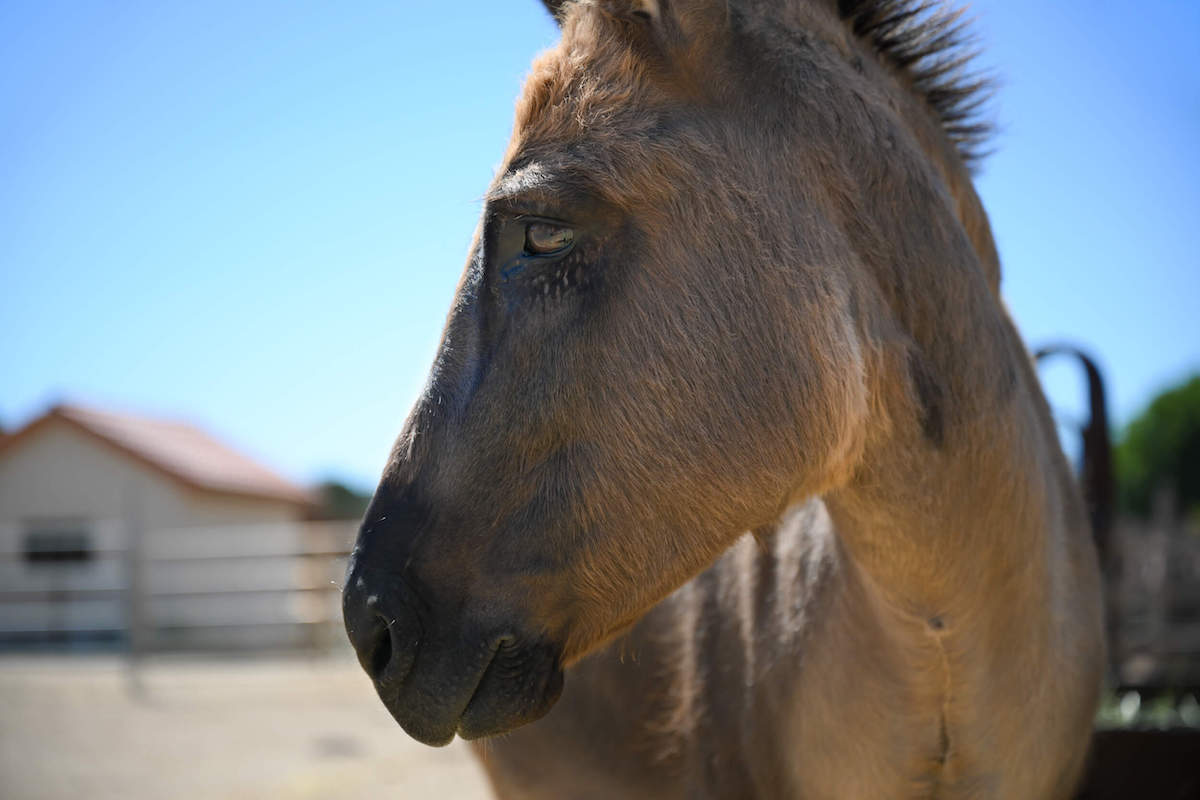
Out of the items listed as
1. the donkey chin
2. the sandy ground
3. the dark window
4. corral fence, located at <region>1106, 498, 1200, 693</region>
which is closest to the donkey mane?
the donkey chin

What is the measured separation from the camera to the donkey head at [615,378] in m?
1.45

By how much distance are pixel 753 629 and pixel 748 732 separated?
0.75 feet

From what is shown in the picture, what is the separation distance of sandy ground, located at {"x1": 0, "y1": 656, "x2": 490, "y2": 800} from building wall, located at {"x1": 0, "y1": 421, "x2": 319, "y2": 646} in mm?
2514

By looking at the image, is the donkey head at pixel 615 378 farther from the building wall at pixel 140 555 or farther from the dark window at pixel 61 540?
the dark window at pixel 61 540

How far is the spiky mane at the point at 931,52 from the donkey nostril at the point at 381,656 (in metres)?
1.48

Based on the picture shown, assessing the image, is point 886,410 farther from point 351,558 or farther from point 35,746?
point 35,746

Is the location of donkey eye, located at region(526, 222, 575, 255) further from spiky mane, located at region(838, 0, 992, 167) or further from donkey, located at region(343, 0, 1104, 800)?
spiky mane, located at region(838, 0, 992, 167)

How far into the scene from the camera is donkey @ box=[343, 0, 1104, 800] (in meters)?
1.47

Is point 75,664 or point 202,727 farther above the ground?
point 202,727

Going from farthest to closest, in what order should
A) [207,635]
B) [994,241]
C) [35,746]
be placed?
[207,635] < [35,746] < [994,241]

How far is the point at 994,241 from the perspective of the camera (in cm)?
206

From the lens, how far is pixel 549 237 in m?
1.54

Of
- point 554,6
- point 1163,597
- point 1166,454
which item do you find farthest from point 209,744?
point 1166,454

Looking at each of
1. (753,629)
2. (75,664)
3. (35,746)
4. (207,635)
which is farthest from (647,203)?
(207,635)
